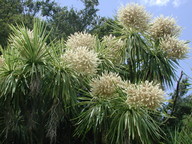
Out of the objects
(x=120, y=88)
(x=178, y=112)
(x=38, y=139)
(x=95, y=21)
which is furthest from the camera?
(x=95, y=21)

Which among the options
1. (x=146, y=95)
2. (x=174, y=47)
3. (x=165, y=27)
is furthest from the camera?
(x=165, y=27)

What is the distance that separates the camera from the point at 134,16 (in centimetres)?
510

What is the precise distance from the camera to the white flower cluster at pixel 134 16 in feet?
16.7

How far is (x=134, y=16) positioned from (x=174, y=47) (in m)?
0.78

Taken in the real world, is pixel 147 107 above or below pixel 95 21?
below

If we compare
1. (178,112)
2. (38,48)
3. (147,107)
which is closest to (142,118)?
(147,107)

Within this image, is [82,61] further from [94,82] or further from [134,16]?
[134,16]

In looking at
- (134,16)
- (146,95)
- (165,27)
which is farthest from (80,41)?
(146,95)

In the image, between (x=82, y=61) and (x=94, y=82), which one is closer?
(x=82, y=61)

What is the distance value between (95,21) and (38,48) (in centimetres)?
1139

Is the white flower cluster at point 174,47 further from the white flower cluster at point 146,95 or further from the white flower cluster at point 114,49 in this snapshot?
the white flower cluster at point 146,95

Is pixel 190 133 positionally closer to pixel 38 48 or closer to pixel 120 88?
pixel 120 88

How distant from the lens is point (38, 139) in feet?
16.3

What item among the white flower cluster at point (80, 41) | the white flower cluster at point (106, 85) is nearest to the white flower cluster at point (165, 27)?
the white flower cluster at point (80, 41)
